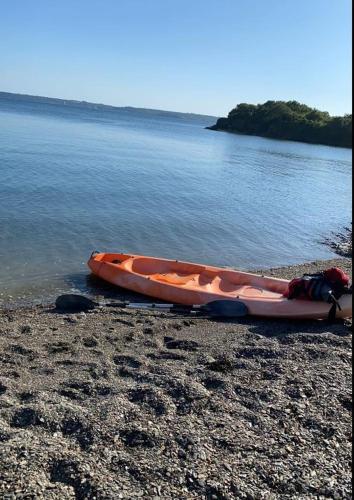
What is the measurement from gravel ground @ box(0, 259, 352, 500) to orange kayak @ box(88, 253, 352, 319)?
1.02 meters

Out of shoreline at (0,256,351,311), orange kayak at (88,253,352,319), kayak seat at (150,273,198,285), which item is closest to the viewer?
orange kayak at (88,253,352,319)

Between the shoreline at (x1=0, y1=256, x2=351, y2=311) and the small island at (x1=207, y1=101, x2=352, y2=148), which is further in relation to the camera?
the small island at (x1=207, y1=101, x2=352, y2=148)

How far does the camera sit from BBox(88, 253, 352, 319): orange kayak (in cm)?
868

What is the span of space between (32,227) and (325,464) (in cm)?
1218

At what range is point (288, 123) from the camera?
10144cm

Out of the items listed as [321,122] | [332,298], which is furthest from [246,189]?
[321,122]

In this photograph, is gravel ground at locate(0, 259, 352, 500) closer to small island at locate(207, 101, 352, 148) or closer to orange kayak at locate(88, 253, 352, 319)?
orange kayak at locate(88, 253, 352, 319)

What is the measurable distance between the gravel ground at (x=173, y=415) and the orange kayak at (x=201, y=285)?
1.02 meters

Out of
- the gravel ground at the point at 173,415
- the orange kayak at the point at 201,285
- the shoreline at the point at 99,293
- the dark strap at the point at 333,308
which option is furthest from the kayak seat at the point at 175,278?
the dark strap at the point at 333,308

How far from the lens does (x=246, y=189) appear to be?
96.7 feet

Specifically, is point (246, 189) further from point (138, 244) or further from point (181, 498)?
point (181, 498)

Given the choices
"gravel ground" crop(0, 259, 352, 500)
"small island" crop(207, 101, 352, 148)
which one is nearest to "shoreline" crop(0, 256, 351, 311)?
"gravel ground" crop(0, 259, 352, 500)

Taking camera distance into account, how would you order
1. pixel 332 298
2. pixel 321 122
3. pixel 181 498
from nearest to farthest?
pixel 181 498 → pixel 332 298 → pixel 321 122

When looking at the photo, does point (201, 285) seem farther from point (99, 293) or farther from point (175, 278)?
point (99, 293)
